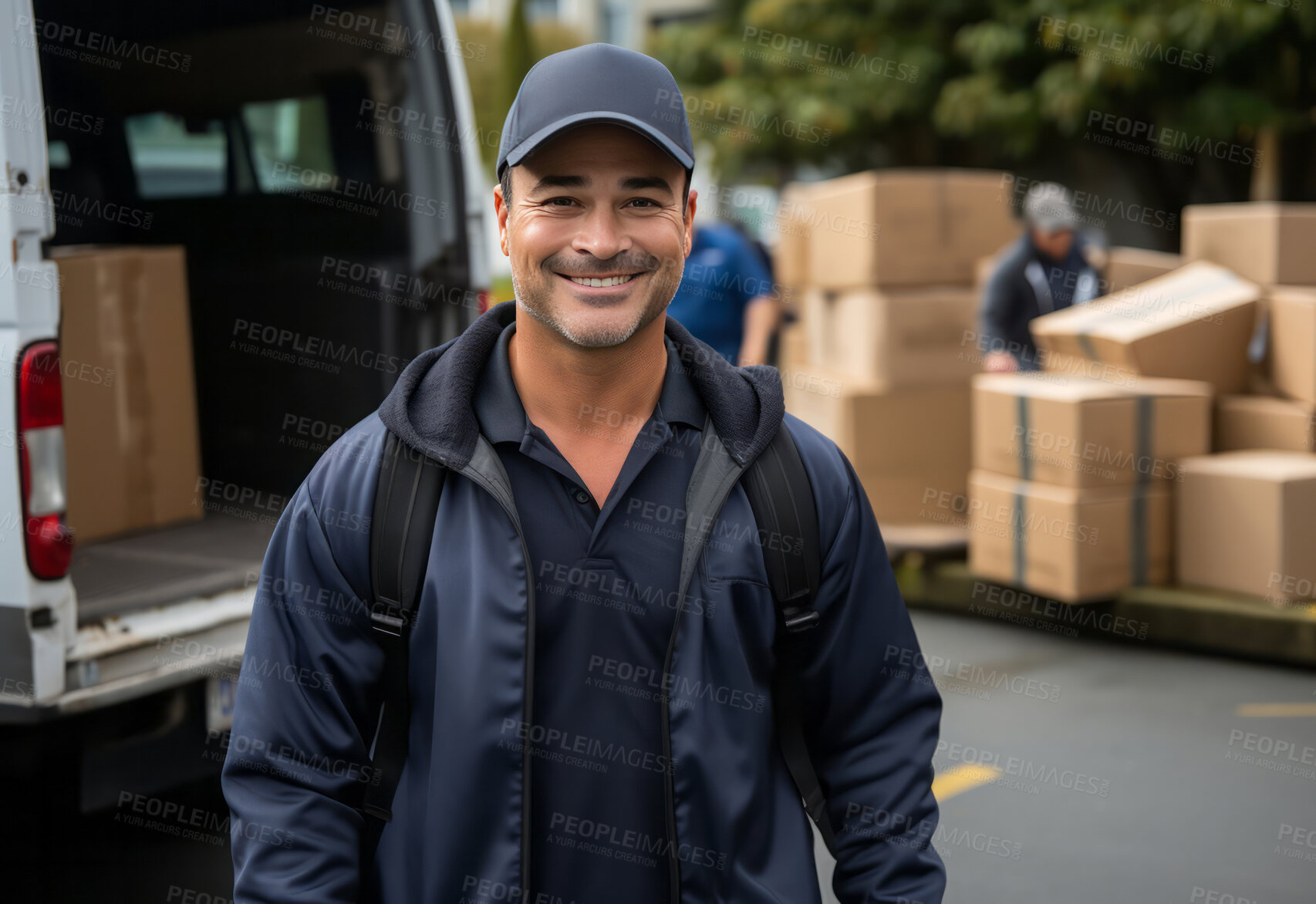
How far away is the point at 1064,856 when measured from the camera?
3803mm

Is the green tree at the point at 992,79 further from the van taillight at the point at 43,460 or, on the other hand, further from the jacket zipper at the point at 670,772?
the jacket zipper at the point at 670,772

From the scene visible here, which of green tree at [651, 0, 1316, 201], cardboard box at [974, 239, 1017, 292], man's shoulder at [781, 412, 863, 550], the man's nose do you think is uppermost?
green tree at [651, 0, 1316, 201]

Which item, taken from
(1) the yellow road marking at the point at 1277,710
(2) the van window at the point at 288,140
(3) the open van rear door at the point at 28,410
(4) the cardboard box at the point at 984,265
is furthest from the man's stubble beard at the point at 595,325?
(4) the cardboard box at the point at 984,265

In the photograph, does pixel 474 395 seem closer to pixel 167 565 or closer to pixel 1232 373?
pixel 167 565

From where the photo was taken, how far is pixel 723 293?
251 inches

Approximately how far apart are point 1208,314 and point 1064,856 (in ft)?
9.82

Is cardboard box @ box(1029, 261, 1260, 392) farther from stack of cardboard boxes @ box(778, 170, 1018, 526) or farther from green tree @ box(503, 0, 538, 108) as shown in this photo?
green tree @ box(503, 0, 538, 108)

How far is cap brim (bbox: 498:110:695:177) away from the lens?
63.8 inches

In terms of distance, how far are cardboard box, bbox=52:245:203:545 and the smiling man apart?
8.52ft

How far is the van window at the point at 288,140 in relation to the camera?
4836mm

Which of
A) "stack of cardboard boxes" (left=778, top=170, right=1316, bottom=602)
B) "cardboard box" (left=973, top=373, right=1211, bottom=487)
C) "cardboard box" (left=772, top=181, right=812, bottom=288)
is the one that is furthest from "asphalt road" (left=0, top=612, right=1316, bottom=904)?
"cardboard box" (left=772, top=181, right=812, bottom=288)

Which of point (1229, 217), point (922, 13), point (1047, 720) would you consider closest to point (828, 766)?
point (1047, 720)

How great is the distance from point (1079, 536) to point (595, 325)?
14.5ft

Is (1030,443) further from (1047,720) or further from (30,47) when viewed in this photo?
(30,47)
